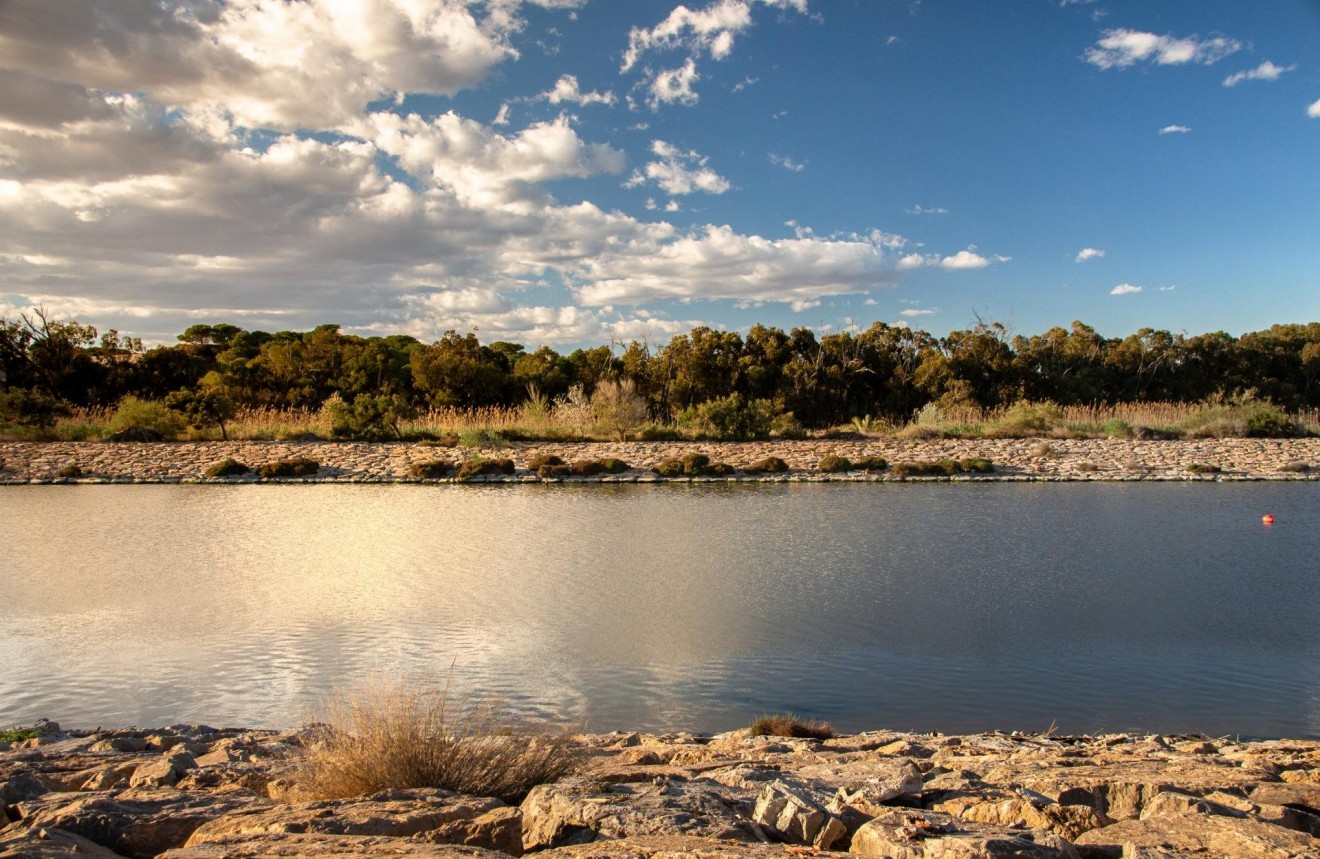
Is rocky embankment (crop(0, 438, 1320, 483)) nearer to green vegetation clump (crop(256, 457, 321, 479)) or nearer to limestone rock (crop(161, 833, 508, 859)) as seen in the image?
green vegetation clump (crop(256, 457, 321, 479))

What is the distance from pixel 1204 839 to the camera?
2.77 m

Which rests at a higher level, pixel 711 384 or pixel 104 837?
pixel 711 384

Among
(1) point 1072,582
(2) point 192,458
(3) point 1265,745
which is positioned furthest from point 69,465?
(3) point 1265,745

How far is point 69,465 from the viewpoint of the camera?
21.2m

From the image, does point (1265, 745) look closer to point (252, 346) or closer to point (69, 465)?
point (69, 465)

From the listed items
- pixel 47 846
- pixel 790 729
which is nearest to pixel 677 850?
pixel 47 846

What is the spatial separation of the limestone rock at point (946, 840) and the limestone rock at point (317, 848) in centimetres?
121

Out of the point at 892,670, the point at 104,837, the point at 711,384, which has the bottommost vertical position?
the point at 892,670

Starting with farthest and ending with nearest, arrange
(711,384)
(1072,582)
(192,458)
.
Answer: (711,384) → (192,458) → (1072,582)

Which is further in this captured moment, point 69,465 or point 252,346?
point 252,346

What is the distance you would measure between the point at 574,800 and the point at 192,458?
22.9 meters

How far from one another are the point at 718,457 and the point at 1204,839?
65.4 feet

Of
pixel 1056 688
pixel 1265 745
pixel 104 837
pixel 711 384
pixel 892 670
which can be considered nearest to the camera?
pixel 104 837

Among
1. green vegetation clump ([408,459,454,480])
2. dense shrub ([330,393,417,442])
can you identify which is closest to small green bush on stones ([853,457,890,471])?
green vegetation clump ([408,459,454,480])
